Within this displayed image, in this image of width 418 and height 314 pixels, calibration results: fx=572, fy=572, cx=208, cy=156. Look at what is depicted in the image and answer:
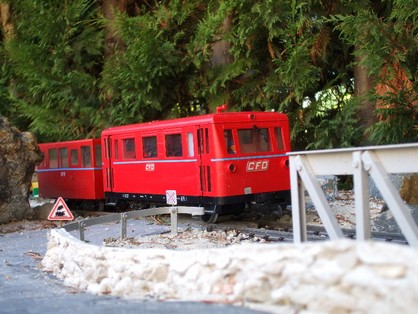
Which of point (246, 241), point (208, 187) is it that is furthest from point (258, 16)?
point (246, 241)

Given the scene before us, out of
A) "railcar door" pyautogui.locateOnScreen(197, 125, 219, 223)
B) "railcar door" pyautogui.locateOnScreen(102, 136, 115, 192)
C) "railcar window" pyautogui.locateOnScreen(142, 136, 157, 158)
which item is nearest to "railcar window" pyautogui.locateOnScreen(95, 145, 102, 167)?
"railcar door" pyautogui.locateOnScreen(102, 136, 115, 192)

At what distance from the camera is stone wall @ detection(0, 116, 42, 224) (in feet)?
52.0

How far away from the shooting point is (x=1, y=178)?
624 inches

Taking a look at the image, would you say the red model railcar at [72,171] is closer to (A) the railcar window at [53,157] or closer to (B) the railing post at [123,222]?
(A) the railcar window at [53,157]

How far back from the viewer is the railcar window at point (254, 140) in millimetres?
12734

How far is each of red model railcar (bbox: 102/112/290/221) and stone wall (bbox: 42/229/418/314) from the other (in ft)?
16.0

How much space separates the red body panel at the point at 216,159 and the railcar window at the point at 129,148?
447 mm

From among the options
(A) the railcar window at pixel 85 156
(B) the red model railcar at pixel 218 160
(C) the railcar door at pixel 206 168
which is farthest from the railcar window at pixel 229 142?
(A) the railcar window at pixel 85 156

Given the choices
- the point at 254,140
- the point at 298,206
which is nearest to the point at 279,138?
the point at 254,140

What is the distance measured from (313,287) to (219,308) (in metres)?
1.08

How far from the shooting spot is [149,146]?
1439 cm

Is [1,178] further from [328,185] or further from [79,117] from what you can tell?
[328,185]

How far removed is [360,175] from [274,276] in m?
1.94

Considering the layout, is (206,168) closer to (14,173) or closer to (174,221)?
(174,221)
